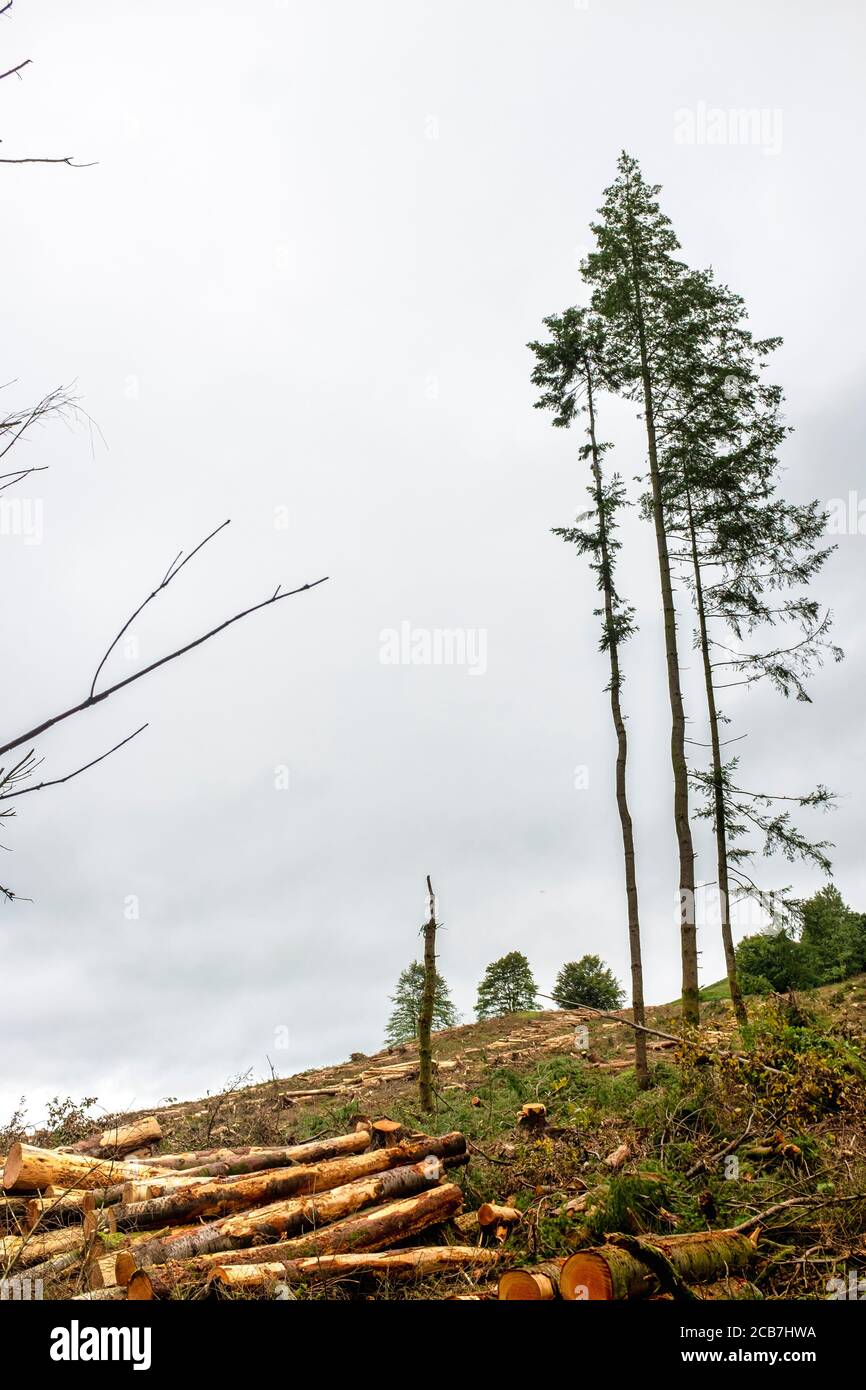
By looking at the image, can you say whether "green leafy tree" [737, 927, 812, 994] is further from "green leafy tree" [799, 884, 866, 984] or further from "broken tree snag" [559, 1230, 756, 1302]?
"broken tree snag" [559, 1230, 756, 1302]

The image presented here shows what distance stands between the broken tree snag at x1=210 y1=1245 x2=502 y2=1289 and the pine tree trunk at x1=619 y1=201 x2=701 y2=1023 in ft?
27.8

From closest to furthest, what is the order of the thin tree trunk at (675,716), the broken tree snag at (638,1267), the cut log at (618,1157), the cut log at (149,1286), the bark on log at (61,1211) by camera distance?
the broken tree snag at (638,1267)
the cut log at (149,1286)
the bark on log at (61,1211)
the cut log at (618,1157)
the thin tree trunk at (675,716)

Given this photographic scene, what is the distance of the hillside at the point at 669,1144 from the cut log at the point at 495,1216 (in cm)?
10

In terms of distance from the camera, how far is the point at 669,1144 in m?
10.1

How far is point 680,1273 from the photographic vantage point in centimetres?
641

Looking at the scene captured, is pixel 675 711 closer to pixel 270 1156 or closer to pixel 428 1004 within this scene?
pixel 428 1004

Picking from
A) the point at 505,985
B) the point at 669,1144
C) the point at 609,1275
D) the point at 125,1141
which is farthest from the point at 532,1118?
the point at 505,985

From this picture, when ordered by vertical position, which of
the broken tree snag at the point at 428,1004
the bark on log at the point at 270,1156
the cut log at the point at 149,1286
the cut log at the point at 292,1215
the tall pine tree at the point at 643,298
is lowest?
the cut log at the point at 149,1286

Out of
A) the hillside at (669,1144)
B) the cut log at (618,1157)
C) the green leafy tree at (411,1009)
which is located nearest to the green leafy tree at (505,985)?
the green leafy tree at (411,1009)

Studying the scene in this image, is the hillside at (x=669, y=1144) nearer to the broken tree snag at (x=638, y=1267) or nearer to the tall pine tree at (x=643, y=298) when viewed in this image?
the broken tree snag at (x=638, y=1267)

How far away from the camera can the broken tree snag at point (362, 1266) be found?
6.67 m

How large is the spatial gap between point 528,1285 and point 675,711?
13741 mm
